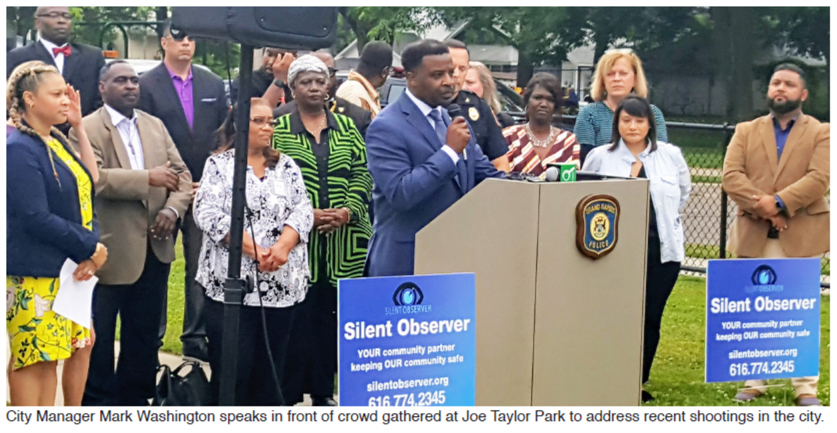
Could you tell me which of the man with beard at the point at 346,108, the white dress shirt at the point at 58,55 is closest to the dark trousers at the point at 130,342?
the white dress shirt at the point at 58,55

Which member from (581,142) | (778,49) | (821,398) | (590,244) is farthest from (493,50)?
(590,244)

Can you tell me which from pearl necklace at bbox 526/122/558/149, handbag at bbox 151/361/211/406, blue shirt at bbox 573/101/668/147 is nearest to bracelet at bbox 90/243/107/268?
handbag at bbox 151/361/211/406

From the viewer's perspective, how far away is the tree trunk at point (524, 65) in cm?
761

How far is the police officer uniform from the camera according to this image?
17.9ft

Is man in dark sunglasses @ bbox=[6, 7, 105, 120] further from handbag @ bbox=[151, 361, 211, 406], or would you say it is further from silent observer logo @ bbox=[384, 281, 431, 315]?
silent observer logo @ bbox=[384, 281, 431, 315]

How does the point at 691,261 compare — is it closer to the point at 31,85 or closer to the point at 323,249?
the point at 323,249

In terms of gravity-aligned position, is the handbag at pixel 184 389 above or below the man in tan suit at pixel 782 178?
below

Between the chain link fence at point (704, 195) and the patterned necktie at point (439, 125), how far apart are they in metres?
2.98

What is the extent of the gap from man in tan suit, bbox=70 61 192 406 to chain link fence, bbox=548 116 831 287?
11.5 feet

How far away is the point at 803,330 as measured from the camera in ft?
15.9

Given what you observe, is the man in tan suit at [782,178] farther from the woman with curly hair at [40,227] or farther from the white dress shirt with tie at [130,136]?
the woman with curly hair at [40,227]

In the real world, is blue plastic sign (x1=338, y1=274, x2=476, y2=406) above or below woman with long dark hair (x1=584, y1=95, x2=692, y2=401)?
below

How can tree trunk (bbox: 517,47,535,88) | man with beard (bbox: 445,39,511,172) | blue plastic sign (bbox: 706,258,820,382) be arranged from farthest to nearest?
tree trunk (bbox: 517,47,535,88) < man with beard (bbox: 445,39,511,172) < blue plastic sign (bbox: 706,258,820,382)

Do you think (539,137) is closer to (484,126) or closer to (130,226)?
(484,126)
